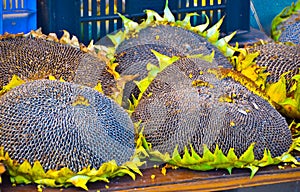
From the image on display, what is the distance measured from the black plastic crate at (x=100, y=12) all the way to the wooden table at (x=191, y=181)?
85cm

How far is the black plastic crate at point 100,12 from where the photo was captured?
271 centimetres

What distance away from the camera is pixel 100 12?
277 centimetres

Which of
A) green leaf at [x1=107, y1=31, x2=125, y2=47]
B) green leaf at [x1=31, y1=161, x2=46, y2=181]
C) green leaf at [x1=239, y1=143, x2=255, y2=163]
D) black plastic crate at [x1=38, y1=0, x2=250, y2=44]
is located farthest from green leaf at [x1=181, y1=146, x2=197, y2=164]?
black plastic crate at [x1=38, y1=0, x2=250, y2=44]

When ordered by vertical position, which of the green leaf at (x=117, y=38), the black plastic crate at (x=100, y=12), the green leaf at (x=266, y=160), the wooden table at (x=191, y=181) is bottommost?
the wooden table at (x=191, y=181)

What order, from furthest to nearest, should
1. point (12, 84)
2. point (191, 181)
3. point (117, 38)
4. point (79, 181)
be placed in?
point (117, 38) → point (12, 84) → point (191, 181) → point (79, 181)

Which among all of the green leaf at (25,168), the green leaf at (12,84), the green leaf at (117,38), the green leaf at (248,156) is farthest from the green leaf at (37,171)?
the green leaf at (117,38)

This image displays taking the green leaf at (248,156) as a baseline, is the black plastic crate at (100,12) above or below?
Result: above

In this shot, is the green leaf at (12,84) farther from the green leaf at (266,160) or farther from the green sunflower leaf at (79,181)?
the green leaf at (266,160)

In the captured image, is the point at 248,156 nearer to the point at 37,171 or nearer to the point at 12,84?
the point at 37,171

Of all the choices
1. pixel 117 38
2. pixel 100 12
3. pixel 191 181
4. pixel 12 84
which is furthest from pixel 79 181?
pixel 100 12

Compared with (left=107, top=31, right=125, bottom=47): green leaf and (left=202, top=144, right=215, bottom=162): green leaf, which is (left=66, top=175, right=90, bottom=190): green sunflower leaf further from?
(left=107, top=31, right=125, bottom=47): green leaf

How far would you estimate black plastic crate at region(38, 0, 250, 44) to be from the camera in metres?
2.71

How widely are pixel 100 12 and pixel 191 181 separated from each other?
97 centimetres

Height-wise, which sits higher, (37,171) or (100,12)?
(100,12)
